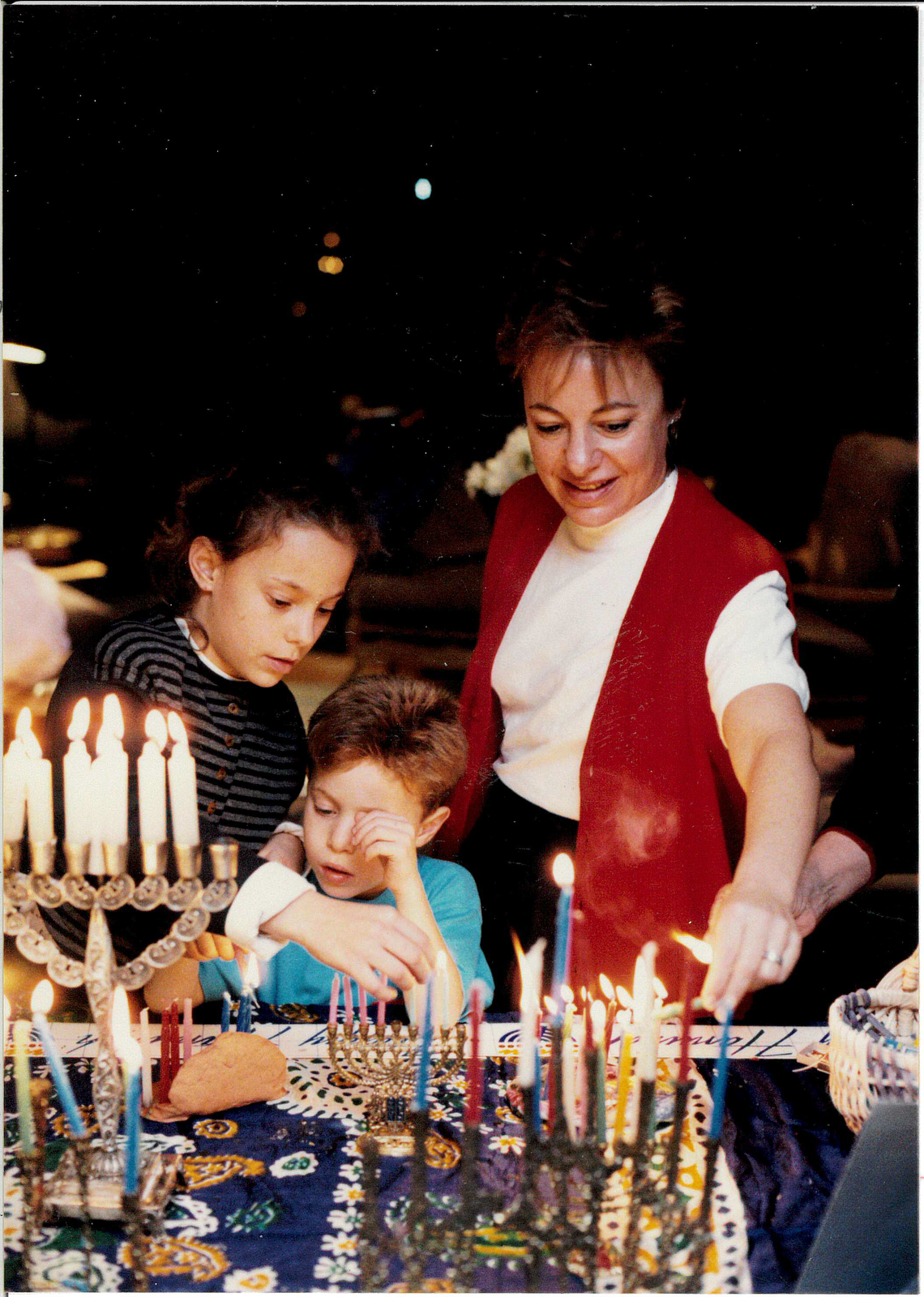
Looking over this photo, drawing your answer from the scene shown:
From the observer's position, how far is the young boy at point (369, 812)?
6.29 ft

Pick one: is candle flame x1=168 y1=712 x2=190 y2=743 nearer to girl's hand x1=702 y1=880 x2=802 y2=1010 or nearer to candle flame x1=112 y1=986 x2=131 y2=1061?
candle flame x1=112 y1=986 x2=131 y2=1061

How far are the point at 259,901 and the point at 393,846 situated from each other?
0.26m

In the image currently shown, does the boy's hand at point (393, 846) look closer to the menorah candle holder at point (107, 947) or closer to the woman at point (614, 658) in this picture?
the woman at point (614, 658)

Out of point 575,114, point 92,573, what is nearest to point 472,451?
point 575,114

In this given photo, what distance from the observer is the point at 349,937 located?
1.63 meters

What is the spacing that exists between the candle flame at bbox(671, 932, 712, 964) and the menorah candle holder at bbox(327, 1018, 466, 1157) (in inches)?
14.9

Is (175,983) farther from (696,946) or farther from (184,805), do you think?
(696,946)

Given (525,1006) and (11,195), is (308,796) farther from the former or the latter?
(11,195)

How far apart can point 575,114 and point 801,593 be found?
2.98 ft

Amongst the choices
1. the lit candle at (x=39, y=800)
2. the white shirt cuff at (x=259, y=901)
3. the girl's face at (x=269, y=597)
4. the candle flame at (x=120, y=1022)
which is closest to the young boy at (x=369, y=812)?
the girl's face at (x=269, y=597)

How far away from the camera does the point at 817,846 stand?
2.01 m

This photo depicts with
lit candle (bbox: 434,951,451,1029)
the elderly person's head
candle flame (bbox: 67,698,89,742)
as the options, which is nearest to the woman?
the elderly person's head

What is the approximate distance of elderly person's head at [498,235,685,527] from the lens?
1860 millimetres

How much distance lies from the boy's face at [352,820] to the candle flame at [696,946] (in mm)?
473
